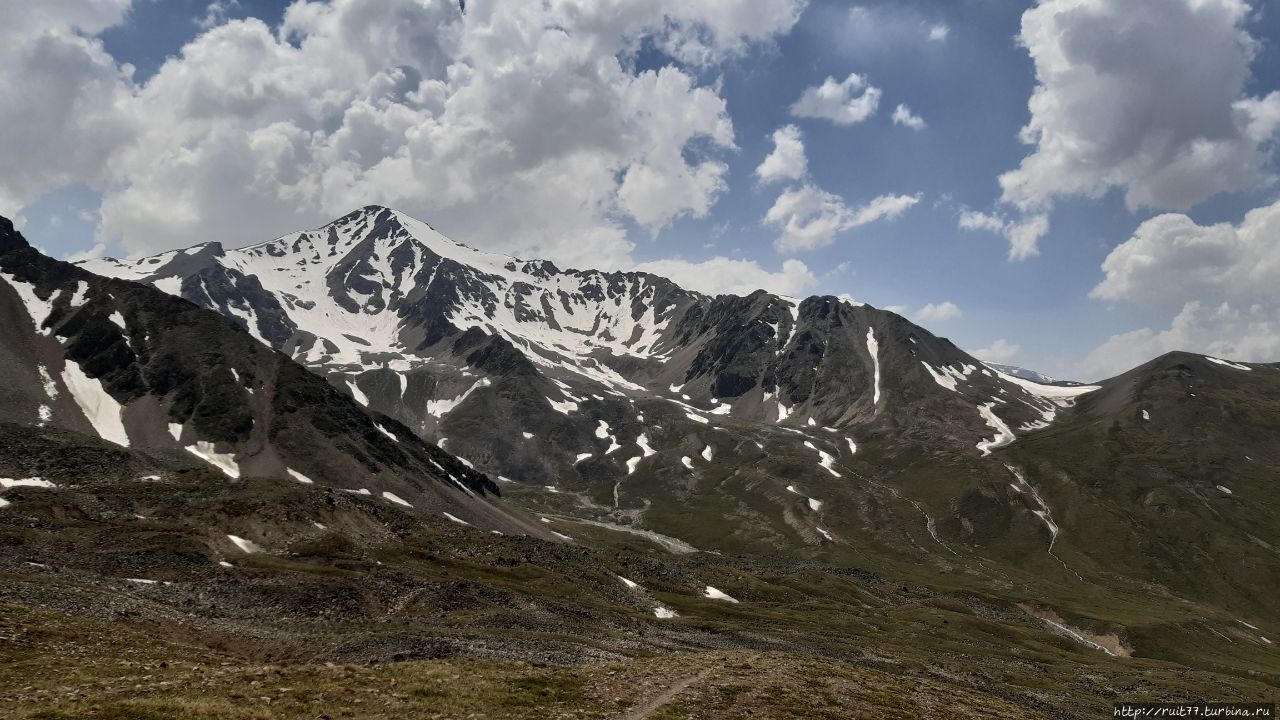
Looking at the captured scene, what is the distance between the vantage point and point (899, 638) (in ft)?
335

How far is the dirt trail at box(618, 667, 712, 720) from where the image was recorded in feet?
98.7

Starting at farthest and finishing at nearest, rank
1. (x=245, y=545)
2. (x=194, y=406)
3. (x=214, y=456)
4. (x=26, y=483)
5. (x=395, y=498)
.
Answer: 1. (x=194, y=406)
2. (x=214, y=456)
3. (x=395, y=498)
4. (x=26, y=483)
5. (x=245, y=545)

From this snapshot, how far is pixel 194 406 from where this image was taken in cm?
17825

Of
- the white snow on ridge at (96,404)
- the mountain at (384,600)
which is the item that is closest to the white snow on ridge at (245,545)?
the mountain at (384,600)

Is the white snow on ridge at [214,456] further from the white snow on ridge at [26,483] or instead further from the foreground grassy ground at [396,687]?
the foreground grassy ground at [396,687]

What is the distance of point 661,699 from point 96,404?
19502 centimetres

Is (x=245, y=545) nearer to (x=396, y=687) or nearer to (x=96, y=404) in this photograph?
(x=396, y=687)

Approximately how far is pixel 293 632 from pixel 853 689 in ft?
135

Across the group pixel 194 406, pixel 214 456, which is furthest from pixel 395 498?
pixel 194 406

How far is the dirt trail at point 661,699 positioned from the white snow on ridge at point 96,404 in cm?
17275

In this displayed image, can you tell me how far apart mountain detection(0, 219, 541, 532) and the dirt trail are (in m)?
134

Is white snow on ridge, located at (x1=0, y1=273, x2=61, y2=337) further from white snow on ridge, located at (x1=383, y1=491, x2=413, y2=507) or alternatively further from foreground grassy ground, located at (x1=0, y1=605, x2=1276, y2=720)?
foreground grassy ground, located at (x1=0, y1=605, x2=1276, y2=720)

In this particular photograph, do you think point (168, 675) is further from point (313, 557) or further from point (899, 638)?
point (899, 638)

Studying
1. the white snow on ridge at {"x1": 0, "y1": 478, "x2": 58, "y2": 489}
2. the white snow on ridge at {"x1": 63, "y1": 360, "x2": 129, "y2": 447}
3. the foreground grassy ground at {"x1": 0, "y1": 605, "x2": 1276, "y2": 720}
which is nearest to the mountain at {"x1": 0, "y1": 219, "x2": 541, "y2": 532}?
the white snow on ridge at {"x1": 63, "y1": 360, "x2": 129, "y2": 447}
